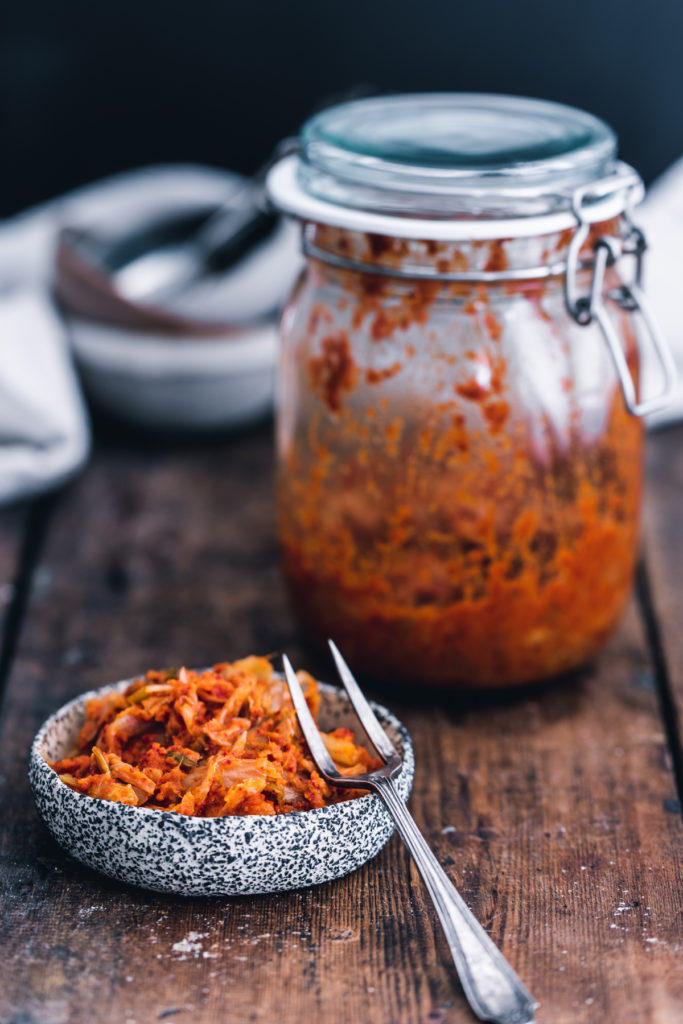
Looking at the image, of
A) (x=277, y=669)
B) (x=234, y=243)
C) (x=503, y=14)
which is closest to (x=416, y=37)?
(x=503, y=14)

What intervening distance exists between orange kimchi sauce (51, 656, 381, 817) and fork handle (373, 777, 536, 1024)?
0.28 ft

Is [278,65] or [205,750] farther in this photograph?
[278,65]

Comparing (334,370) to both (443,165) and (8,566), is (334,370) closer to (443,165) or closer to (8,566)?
(443,165)

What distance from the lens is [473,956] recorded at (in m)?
0.75

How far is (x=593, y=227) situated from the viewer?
1.01 meters

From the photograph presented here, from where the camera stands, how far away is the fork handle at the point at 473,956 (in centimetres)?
72

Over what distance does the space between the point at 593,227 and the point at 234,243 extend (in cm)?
77

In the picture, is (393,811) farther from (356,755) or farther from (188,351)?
(188,351)

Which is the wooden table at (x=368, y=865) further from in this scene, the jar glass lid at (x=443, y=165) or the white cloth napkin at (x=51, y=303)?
the jar glass lid at (x=443, y=165)

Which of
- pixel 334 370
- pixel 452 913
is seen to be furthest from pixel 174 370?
pixel 452 913

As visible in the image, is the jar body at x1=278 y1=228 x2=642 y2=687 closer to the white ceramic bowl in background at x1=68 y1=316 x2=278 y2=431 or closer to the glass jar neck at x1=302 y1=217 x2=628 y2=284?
the glass jar neck at x1=302 y1=217 x2=628 y2=284

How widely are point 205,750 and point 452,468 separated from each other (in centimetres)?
32

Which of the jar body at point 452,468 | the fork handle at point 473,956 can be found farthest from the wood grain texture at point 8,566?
the fork handle at point 473,956

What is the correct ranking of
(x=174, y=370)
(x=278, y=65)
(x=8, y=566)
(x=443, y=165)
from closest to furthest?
1. (x=443, y=165)
2. (x=8, y=566)
3. (x=174, y=370)
4. (x=278, y=65)
